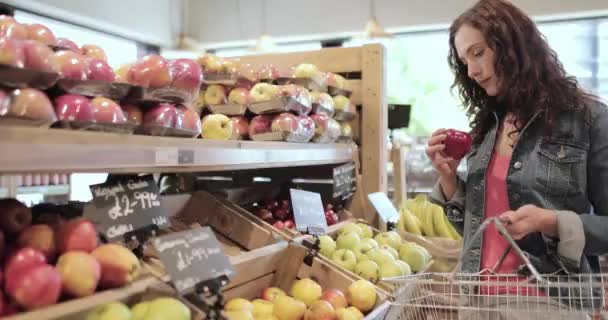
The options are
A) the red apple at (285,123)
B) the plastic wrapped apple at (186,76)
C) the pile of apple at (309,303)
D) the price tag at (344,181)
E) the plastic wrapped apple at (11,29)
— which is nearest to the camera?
the plastic wrapped apple at (11,29)

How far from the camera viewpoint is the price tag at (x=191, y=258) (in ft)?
3.89

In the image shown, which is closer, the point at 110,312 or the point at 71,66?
the point at 110,312

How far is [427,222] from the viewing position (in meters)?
3.06

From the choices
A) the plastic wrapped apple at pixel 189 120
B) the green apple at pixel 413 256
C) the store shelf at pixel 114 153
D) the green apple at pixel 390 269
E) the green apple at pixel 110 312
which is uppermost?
the plastic wrapped apple at pixel 189 120

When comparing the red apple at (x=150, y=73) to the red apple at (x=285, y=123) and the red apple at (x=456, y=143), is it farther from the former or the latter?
the red apple at (x=456, y=143)

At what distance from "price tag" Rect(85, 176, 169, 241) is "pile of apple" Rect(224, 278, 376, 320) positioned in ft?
A: 1.10

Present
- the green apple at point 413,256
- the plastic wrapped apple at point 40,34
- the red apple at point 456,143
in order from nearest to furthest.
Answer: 1. the plastic wrapped apple at point 40,34
2. the red apple at point 456,143
3. the green apple at point 413,256

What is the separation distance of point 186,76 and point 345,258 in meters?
0.95

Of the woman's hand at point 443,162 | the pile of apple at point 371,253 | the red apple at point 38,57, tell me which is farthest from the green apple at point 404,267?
the red apple at point 38,57

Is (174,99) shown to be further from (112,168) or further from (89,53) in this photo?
(112,168)

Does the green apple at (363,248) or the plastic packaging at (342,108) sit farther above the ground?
the plastic packaging at (342,108)

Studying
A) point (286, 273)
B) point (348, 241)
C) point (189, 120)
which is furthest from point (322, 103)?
point (189, 120)

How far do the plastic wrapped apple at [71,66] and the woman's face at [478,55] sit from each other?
1.08m

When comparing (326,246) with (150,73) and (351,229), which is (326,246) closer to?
(351,229)
